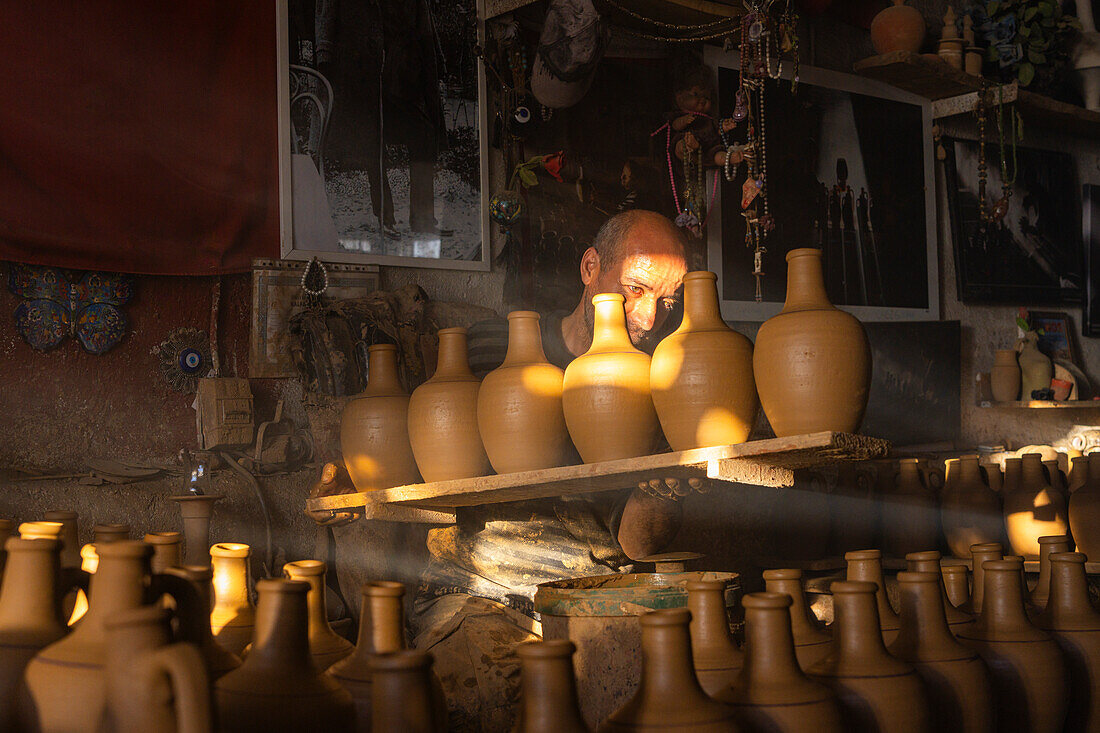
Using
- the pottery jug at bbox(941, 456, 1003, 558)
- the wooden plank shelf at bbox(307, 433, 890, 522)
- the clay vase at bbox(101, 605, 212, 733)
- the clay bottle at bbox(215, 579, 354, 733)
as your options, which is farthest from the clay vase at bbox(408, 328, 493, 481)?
the pottery jug at bbox(941, 456, 1003, 558)

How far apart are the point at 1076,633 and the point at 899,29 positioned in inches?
148

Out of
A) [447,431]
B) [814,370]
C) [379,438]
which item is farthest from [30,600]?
[814,370]

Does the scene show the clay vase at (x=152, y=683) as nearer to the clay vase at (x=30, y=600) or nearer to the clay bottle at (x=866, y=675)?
the clay vase at (x=30, y=600)

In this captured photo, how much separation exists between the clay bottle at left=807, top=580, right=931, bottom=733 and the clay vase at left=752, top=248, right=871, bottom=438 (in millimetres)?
391

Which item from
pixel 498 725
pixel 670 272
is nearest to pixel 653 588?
pixel 498 725

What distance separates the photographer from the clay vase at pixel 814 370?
167 centimetres

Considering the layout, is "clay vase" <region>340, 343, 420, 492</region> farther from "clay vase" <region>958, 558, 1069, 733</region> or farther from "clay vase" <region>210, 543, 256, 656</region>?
"clay vase" <region>958, 558, 1069, 733</region>

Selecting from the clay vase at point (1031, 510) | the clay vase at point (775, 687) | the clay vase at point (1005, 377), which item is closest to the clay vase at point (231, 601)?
the clay vase at point (775, 687)

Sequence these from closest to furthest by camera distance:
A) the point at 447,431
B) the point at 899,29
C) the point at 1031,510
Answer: the point at 447,431
the point at 1031,510
the point at 899,29

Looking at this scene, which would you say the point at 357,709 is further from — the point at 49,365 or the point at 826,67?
the point at 826,67

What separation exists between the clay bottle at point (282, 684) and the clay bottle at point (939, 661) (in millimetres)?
942

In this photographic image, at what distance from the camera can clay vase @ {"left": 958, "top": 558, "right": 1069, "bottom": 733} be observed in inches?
64.8

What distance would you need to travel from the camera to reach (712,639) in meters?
1.42

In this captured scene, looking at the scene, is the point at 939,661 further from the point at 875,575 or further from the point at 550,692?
the point at 550,692
